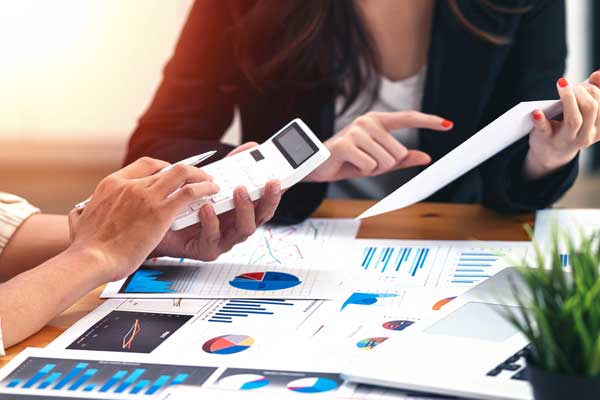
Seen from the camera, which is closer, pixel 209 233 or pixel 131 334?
pixel 131 334

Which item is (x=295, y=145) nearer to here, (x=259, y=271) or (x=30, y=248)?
(x=259, y=271)

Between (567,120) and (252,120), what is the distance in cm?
63

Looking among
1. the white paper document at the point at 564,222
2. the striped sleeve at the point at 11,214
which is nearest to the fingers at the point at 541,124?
the white paper document at the point at 564,222

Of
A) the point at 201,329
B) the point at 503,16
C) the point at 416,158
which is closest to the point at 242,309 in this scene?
the point at 201,329

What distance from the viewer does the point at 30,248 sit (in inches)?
38.7

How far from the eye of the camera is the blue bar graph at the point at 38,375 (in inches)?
26.1

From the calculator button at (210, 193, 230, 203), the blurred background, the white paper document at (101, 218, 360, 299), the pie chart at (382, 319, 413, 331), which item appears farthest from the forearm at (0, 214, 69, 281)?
the blurred background

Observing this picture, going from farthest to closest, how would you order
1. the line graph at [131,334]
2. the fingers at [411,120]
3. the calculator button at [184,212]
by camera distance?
the fingers at [411,120]
the calculator button at [184,212]
the line graph at [131,334]

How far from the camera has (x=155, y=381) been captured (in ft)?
2.15

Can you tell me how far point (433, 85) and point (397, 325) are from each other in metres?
0.70

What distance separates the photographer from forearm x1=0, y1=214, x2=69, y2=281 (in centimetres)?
98

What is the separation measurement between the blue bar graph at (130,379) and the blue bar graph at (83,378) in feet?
0.11

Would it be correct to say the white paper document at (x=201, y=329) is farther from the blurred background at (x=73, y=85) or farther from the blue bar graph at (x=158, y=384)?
the blurred background at (x=73, y=85)

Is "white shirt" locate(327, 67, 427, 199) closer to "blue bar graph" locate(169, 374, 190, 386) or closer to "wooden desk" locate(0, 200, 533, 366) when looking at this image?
"wooden desk" locate(0, 200, 533, 366)
